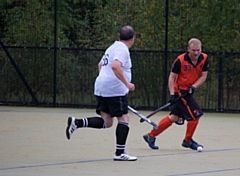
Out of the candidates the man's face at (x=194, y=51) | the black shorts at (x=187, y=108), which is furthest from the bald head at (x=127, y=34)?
the black shorts at (x=187, y=108)

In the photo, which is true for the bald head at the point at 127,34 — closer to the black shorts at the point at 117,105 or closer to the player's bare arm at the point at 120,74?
the player's bare arm at the point at 120,74

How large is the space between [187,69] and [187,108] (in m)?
0.55

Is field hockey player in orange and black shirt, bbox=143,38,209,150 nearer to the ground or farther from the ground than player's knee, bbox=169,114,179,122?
farther from the ground

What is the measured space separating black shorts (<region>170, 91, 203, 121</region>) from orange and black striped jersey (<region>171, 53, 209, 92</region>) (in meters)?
0.15

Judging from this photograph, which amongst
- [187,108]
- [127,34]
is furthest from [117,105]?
[187,108]

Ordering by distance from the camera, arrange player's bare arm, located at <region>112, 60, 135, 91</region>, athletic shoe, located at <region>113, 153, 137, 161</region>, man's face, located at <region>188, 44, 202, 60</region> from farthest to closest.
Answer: man's face, located at <region>188, 44, 202, 60</region> → athletic shoe, located at <region>113, 153, 137, 161</region> → player's bare arm, located at <region>112, 60, 135, 91</region>

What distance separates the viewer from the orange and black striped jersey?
34.0 ft

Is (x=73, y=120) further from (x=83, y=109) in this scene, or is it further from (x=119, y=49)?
(x=83, y=109)

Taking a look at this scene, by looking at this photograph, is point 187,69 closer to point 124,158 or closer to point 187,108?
point 187,108

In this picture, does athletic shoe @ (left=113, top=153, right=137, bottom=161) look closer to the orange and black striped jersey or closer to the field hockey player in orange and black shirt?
the field hockey player in orange and black shirt

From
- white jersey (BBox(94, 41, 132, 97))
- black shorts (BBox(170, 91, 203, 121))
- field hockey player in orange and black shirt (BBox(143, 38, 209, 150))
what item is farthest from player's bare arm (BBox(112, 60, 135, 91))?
black shorts (BBox(170, 91, 203, 121))

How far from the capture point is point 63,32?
18.0 metres

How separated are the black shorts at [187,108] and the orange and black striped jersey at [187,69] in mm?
153

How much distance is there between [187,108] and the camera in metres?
10.4
